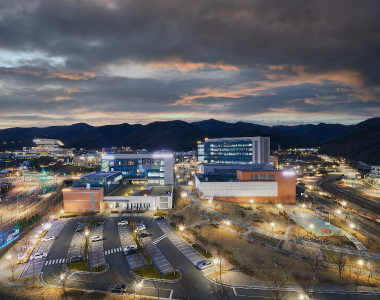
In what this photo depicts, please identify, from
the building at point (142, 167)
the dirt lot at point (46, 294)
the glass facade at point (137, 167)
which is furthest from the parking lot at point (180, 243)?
the glass facade at point (137, 167)

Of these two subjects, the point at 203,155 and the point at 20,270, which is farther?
the point at 203,155

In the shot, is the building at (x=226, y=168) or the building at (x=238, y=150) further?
the building at (x=238, y=150)

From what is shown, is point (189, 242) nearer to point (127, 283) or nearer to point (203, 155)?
point (127, 283)

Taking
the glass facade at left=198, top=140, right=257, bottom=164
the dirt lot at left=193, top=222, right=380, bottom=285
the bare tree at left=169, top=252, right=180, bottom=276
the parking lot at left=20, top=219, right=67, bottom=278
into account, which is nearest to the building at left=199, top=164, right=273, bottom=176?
the glass facade at left=198, top=140, right=257, bottom=164

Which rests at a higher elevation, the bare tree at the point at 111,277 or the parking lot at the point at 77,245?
the bare tree at the point at 111,277

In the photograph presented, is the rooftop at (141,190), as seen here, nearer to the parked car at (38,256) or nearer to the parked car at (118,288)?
the parked car at (38,256)

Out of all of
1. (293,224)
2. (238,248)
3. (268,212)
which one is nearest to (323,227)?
(293,224)
